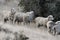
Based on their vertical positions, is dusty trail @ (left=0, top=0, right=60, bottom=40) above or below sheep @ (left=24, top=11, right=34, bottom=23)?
below

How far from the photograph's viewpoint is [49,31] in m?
13.6

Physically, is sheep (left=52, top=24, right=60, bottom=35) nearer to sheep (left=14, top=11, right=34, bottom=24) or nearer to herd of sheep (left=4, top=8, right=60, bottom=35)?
herd of sheep (left=4, top=8, right=60, bottom=35)

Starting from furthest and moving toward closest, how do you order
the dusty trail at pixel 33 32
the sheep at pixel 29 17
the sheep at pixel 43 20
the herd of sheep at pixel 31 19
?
1. the sheep at pixel 29 17
2. the sheep at pixel 43 20
3. the herd of sheep at pixel 31 19
4. the dusty trail at pixel 33 32

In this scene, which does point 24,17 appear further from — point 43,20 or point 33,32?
point 33,32

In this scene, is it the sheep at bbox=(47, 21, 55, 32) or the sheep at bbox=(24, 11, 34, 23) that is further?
the sheep at bbox=(24, 11, 34, 23)

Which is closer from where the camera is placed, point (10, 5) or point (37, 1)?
point (37, 1)

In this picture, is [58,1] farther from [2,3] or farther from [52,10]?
[2,3]

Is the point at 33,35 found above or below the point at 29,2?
below

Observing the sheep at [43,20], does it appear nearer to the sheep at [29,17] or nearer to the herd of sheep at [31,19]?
the herd of sheep at [31,19]

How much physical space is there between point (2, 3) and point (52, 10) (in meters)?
7.83

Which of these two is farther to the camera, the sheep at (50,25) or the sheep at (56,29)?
the sheep at (50,25)

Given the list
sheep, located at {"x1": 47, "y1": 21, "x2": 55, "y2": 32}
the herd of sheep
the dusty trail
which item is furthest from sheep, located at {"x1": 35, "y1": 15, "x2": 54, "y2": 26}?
sheep, located at {"x1": 47, "y1": 21, "x2": 55, "y2": 32}

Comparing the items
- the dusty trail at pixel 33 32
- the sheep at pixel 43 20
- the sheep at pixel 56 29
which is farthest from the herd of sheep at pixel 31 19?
the dusty trail at pixel 33 32

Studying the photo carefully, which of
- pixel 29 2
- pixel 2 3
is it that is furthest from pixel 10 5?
pixel 29 2
